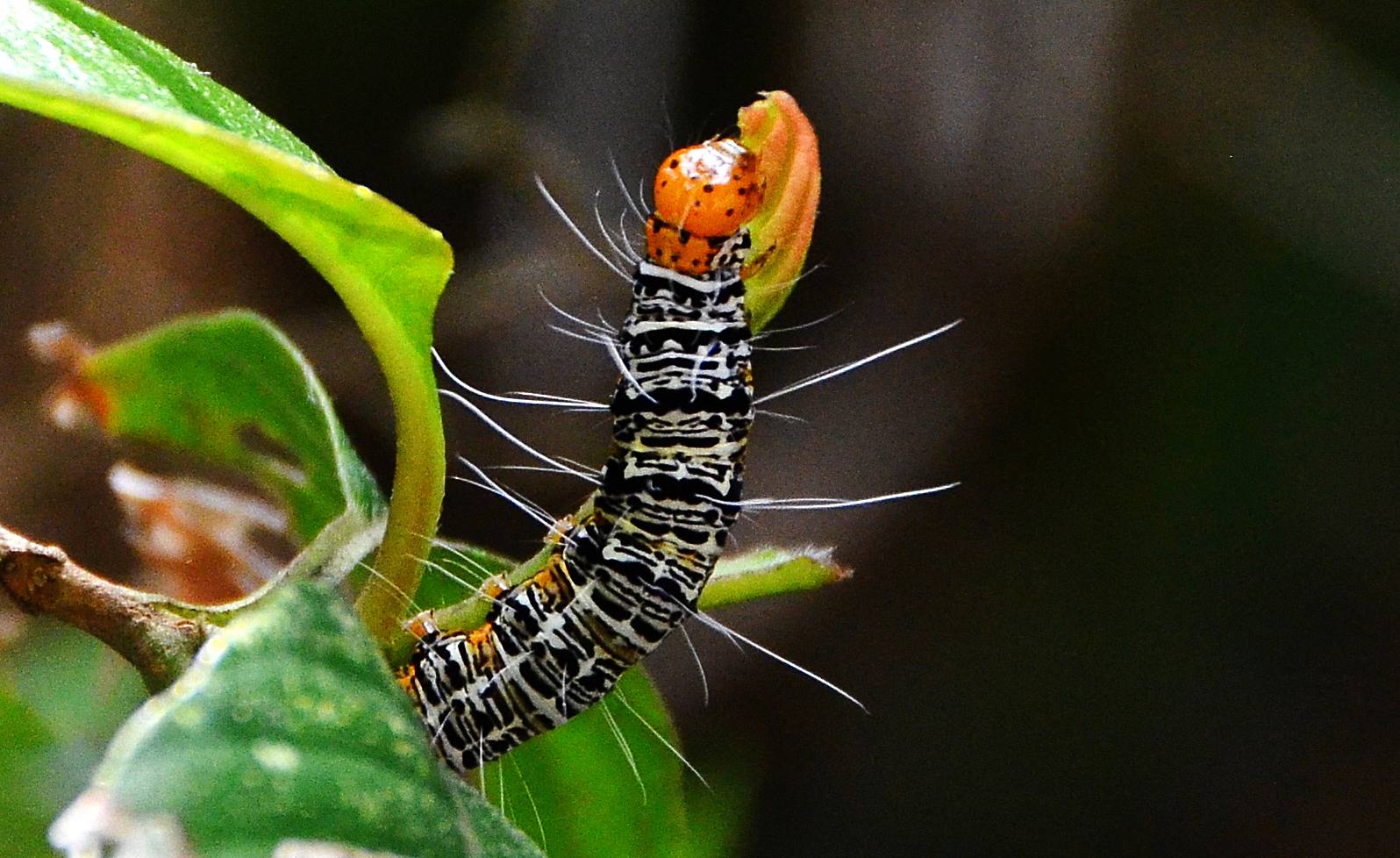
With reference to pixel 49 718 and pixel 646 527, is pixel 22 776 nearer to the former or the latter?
pixel 49 718

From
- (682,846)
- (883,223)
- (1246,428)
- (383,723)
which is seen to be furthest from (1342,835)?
(383,723)

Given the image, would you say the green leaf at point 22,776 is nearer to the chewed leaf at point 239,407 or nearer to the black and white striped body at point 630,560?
the chewed leaf at point 239,407

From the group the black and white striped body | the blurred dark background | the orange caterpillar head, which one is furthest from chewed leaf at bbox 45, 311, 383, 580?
the blurred dark background

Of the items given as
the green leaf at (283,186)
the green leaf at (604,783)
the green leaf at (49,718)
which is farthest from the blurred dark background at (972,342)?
the green leaf at (283,186)

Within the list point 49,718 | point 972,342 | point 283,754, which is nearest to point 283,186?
point 283,754

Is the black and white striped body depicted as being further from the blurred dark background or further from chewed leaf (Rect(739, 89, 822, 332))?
the blurred dark background

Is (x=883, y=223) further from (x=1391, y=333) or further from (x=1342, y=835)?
(x=1342, y=835)
